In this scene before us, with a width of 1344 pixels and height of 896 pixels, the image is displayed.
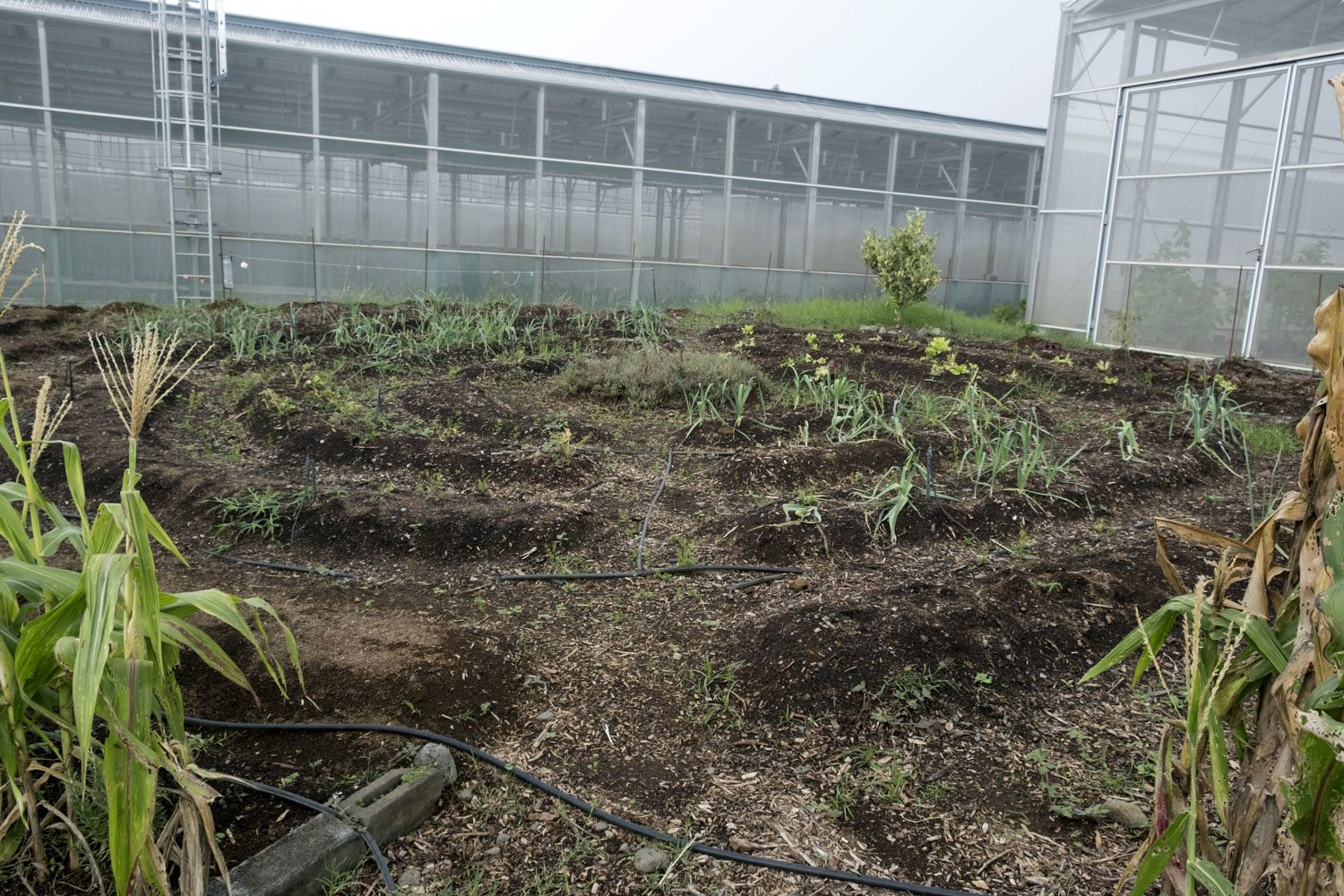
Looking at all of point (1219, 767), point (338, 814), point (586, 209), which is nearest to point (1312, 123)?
point (586, 209)

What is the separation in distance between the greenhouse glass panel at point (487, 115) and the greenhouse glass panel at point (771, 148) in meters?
3.07

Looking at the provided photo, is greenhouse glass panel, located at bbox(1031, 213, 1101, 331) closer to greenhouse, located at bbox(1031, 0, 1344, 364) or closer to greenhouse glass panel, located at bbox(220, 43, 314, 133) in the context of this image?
greenhouse, located at bbox(1031, 0, 1344, 364)

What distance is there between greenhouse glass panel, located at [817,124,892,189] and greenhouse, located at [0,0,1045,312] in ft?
0.13

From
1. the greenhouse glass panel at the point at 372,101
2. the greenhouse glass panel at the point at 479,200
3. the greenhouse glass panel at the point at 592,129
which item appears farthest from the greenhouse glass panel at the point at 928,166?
the greenhouse glass panel at the point at 372,101

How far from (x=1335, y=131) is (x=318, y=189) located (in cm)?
1207

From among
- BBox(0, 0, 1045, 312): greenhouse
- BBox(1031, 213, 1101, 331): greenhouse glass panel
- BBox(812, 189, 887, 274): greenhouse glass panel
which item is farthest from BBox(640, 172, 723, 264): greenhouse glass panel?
BBox(1031, 213, 1101, 331): greenhouse glass panel

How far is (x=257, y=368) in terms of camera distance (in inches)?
260

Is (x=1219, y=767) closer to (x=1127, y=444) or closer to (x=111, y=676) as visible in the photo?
(x=111, y=676)

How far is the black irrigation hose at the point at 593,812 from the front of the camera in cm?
190

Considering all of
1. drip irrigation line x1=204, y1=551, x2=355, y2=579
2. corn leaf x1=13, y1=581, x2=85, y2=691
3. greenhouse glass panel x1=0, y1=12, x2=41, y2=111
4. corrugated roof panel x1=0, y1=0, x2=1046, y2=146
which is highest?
corrugated roof panel x1=0, y1=0, x2=1046, y2=146

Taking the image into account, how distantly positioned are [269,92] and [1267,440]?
11.1 m

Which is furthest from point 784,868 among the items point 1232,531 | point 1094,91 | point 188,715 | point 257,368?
point 1094,91

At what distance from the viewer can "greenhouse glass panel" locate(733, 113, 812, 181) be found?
13320 millimetres

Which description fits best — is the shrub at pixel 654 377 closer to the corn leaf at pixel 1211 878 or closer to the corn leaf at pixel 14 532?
the corn leaf at pixel 14 532
